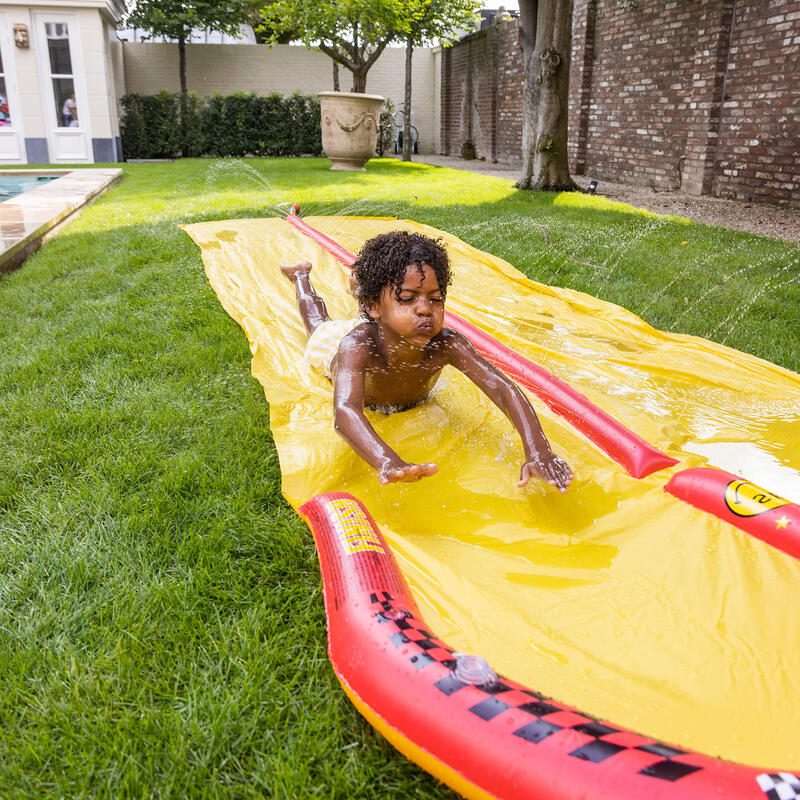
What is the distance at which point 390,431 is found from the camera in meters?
2.48

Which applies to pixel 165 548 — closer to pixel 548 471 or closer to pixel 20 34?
pixel 548 471

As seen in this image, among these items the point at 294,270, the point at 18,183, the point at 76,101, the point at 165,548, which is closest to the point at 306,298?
the point at 294,270

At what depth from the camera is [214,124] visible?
15.8 meters

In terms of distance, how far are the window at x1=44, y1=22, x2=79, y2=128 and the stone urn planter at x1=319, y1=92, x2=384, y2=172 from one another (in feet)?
19.7

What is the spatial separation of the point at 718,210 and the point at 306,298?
5992 millimetres

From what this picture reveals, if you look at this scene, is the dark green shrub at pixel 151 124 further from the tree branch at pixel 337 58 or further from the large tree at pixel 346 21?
the tree branch at pixel 337 58

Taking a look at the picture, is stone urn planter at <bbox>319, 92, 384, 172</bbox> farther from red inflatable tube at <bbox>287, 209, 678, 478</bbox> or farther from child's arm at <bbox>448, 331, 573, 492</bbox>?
child's arm at <bbox>448, 331, 573, 492</bbox>

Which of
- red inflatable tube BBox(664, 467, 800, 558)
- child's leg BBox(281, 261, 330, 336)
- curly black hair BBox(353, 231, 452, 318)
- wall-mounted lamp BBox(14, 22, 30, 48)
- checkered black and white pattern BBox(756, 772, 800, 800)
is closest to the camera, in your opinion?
checkered black and white pattern BBox(756, 772, 800, 800)

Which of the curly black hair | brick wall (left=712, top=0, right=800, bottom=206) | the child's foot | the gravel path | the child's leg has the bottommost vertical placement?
the child's leg

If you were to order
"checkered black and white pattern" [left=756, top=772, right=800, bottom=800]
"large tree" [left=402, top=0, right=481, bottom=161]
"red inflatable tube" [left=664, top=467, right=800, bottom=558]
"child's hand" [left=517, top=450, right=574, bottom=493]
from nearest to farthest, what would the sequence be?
1. "checkered black and white pattern" [left=756, top=772, right=800, bottom=800]
2. "red inflatable tube" [left=664, top=467, right=800, bottom=558]
3. "child's hand" [left=517, top=450, right=574, bottom=493]
4. "large tree" [left=402, top=0, right=481, bottom=161]

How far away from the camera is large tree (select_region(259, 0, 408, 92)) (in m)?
13.0

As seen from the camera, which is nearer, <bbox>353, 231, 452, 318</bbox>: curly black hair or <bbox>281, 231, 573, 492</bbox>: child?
<bbox>281, 231, 573, 492</bbox>: child

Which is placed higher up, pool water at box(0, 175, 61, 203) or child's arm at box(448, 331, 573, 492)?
pool water at box(0, 175, 61, 203)

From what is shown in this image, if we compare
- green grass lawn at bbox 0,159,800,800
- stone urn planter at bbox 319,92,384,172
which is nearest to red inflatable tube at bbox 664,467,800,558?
green grass lawn at bbox 0,159,800,800
